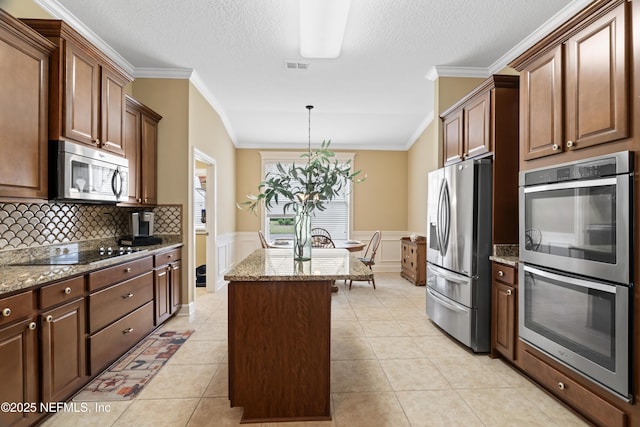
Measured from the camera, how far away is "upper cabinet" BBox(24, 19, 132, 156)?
214 centimetres

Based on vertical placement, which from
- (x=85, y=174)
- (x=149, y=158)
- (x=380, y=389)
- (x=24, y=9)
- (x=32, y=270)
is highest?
(x=24, y=9)

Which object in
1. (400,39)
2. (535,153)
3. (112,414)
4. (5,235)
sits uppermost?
(400,39)

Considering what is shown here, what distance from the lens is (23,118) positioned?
76.1 inches

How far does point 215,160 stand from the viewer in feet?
15.8

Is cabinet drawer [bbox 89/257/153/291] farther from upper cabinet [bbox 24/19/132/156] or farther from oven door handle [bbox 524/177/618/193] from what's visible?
oven door handle [bbox 524/177/618/193]

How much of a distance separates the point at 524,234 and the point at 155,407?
2.83m

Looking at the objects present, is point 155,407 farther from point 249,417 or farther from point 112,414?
point 249,417

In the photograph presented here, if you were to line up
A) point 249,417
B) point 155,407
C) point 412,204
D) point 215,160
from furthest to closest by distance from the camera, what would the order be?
1. point 412,204
2. point 215,160
3. point 155,407
4. point 249,417

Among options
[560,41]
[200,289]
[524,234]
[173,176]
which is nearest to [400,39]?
[560,41]

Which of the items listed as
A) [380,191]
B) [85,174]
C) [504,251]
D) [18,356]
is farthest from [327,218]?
[18,356]

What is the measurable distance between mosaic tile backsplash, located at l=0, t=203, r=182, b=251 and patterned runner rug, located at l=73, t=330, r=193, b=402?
115cm

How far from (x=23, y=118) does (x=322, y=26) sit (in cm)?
228

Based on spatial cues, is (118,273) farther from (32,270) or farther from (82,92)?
(82,92)

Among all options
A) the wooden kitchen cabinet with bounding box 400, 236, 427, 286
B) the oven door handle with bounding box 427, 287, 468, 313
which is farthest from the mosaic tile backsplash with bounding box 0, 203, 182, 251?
the wooden kitchen cabinet with bounding box 400, 236, 427, 286
